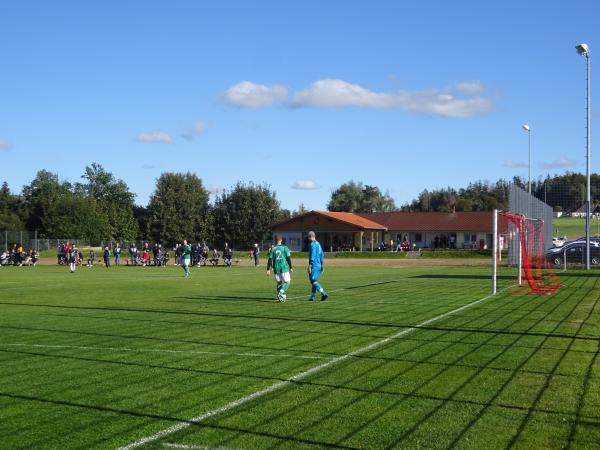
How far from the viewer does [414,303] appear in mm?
18172

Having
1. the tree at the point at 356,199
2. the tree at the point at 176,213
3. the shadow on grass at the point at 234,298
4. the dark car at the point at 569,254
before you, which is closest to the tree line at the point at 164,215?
the tree at the point at 176,213

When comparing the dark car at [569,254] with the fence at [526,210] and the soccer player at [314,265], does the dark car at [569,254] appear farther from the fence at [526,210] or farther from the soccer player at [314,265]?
the soccer player at [314,265]

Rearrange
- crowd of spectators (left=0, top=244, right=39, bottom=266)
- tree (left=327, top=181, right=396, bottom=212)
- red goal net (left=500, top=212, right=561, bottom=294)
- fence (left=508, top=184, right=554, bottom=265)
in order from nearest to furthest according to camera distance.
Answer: red goal net (left=500, top=212, right=561, bottom=294) < fence (left=508, top=184, right=554, bottom=265) < crowd of spectators (left=0, top=244, right=39, bottom=266) < tree (left=327, top=181, right=396, bottom=212)

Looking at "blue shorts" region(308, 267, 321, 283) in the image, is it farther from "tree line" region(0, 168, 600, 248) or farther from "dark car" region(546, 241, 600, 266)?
"tree line" region(0, 168, 600, 248)

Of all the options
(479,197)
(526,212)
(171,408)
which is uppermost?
(479,197)

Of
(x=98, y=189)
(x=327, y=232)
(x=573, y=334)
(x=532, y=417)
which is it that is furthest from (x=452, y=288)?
(x=98, y=189)

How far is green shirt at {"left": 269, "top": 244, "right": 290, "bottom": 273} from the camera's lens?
18984 millimetres

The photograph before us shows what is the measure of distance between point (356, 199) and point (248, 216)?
4592 cm

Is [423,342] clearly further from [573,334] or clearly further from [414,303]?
[414,303]

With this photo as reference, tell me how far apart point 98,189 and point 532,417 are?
14457 centimetres

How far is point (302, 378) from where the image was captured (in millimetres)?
8375

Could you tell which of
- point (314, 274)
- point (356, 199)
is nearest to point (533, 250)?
point (314, 274)

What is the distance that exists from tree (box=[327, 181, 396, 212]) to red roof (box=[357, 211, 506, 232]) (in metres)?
40.0

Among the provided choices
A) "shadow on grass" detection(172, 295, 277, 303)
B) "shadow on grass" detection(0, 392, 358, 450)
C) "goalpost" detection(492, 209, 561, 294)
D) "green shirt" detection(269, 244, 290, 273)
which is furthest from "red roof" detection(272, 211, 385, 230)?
"shadow on grass" detection(0, 392, 358, 450)
